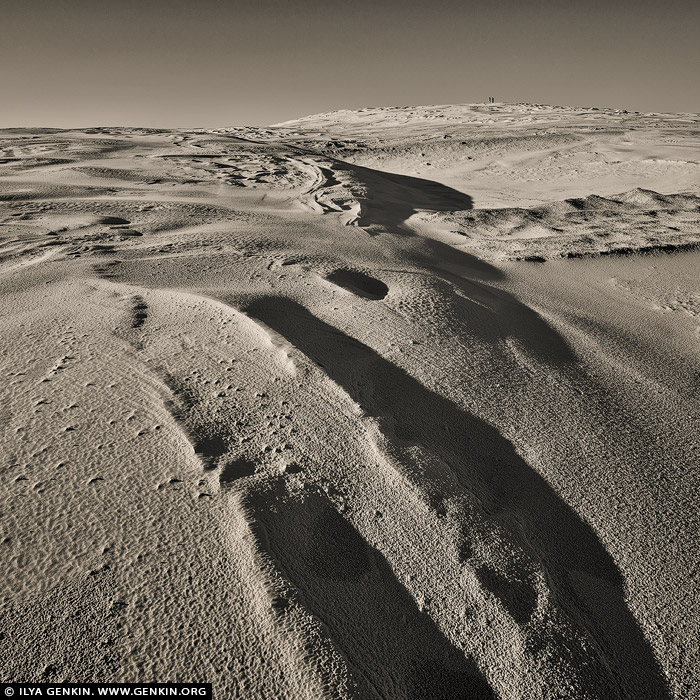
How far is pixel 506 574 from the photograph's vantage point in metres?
1.12

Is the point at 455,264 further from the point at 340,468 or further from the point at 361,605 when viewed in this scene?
the point at 361,605

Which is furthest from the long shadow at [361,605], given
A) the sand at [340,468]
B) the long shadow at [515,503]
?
the long shadow at [515,503]

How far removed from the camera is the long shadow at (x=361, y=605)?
36.1 inches

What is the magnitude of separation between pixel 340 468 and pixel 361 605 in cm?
36

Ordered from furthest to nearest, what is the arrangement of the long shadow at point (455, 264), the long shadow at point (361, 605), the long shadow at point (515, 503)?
1. the long shadow at point (455, 264)
2. the long shadow at point (515, 503)
3. the long shadow at point (361, 605)

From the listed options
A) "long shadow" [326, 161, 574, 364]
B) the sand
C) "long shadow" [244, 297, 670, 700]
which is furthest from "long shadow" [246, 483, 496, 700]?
"long shadow" [326, 161, 574, 364]

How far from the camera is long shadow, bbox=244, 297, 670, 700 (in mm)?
1027

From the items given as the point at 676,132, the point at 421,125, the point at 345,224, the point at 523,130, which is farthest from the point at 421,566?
the point at 421,125

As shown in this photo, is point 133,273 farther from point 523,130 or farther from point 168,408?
point 523,130

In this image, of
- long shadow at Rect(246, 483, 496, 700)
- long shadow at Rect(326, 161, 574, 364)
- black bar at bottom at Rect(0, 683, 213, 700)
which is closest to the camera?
black bar at bottom at Rect(0, 683, 213, 700)

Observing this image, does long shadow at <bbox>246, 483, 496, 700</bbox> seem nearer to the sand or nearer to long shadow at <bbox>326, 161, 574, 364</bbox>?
the sand

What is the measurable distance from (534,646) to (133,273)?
2.15 metres

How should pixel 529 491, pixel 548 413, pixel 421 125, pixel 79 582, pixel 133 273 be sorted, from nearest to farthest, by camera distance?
pixel 79 582 < pixel 529 491 < pixel 548 413 < pixel 133 273 < pixel 421 125

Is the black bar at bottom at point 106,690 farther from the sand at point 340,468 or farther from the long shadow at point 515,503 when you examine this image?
the long shadow at point 515,503
